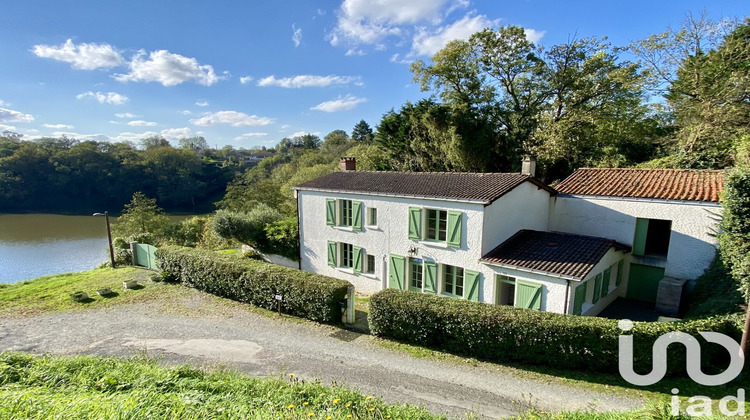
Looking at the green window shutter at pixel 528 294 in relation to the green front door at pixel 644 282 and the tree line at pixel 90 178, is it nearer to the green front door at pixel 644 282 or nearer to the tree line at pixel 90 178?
the green front door at pixel 644 282

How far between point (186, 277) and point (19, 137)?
97.2m

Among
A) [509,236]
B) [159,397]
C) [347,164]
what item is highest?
[347,164]

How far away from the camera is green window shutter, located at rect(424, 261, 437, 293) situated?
42.0 ft

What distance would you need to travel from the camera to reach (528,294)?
34.6 ft

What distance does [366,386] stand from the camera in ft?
25.1

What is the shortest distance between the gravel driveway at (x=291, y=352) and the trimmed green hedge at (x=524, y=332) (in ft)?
2.26

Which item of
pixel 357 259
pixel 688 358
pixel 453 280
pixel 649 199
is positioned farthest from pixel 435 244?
pixel 649 199

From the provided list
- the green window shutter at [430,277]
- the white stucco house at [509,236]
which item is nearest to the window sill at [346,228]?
the white stucco house at [509,236]

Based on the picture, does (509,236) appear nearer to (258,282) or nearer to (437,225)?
(437,225)

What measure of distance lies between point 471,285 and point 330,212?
23.1ft

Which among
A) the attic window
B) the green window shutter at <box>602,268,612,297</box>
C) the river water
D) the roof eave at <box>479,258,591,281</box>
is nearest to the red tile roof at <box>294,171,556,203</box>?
the roof eave at <box>479,258,591,281</box>

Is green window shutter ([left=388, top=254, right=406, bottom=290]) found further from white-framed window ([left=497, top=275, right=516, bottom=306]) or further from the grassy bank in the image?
the grassy bank

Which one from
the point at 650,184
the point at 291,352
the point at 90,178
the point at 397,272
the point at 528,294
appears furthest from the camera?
the point at 90,178

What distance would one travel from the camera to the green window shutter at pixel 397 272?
13.5m
